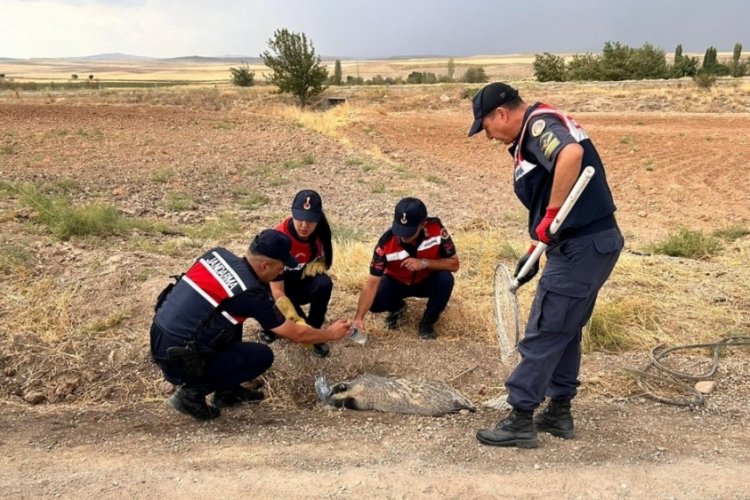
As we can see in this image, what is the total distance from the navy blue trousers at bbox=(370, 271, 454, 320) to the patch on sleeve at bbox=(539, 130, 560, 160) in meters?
2.00

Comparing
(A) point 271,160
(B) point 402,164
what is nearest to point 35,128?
(A) point 271,160

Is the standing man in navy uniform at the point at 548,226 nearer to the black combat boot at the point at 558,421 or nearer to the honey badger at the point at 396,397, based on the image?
the black combat boot at the point at 558,421

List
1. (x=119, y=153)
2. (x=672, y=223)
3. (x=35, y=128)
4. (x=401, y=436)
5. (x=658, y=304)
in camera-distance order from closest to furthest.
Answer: (x=401, y=436) → (x=658, y=304) → (x=672, y=223) → (x=119, y=153) → (x=35, y=128)

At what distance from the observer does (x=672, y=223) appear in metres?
9.19

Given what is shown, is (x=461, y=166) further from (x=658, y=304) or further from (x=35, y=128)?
(x=35, y=128)

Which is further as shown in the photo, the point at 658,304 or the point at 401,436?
the point at 658,304

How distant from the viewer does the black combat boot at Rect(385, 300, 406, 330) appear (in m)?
4.87

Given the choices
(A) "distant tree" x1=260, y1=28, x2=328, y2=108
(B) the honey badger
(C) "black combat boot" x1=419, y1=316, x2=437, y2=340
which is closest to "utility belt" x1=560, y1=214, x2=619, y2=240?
(B) the honey badger

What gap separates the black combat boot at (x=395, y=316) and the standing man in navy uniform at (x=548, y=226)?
1873 mm

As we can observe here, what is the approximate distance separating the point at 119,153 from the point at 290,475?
12.0 m

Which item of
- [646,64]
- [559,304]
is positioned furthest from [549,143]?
[646,64]

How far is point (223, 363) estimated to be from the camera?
3436 mm

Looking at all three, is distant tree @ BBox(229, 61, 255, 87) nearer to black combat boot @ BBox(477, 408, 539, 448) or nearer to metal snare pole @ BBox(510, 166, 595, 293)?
black combat boot @ BBox(477, 408, 539, 448)

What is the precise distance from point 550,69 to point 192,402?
37.7 meters
